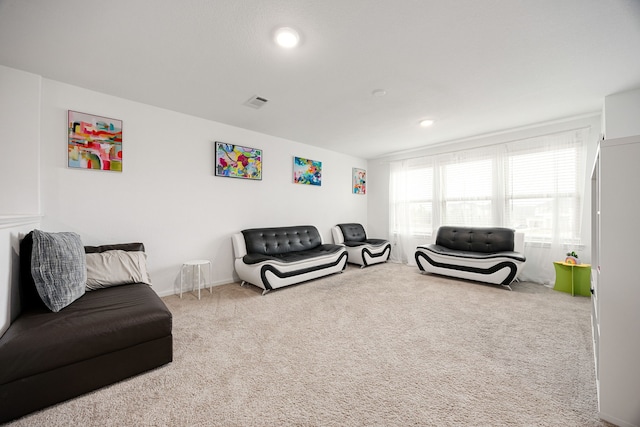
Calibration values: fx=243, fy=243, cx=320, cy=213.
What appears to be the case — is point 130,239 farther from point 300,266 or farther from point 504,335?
point 504,335

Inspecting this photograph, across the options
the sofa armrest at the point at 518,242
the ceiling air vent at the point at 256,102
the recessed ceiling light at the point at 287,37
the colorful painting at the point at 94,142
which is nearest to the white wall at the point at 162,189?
the colorful painting at the point at 94,142

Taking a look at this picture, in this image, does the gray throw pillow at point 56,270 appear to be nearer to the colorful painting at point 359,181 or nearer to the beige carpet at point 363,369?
the beige carpet at point 363,369

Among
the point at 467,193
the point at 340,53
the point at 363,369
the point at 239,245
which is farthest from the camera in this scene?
the point at 467,193

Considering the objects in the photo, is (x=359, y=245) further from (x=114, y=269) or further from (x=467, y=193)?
(x=114, y=269)

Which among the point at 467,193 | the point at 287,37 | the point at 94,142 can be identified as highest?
the point at 287,37

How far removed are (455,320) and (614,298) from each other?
1431mm

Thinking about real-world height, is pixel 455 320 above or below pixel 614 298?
below

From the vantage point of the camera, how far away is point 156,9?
1.71m

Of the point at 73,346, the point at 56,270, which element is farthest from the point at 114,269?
the point at 73,346

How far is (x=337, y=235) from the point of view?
5473 mm

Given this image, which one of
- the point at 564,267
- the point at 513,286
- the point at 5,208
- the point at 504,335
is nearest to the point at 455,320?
the point at 504,335

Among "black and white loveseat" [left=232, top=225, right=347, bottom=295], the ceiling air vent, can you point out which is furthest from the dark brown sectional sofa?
the ceiling air vent

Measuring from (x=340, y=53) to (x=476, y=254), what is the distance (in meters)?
3.66

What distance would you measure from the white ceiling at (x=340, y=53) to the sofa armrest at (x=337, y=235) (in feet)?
8.91
